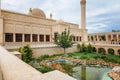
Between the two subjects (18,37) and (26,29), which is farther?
(26,29)

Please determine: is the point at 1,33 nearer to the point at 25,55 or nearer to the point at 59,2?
the point at 25,55

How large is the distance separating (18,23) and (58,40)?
7521mm

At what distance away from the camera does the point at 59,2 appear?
24281 millimetres

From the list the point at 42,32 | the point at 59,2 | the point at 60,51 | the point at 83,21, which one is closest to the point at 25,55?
the point at 60,51

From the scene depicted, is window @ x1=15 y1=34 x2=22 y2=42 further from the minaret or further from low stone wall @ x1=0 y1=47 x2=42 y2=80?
low stone wall @ x1=0 y1=47 x2=42 y2=80

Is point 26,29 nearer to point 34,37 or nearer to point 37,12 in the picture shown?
point 34,37

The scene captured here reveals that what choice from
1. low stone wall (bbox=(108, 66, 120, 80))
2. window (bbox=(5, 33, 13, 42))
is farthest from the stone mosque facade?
low stone wall (bbox=(108, 66, 120, 80))

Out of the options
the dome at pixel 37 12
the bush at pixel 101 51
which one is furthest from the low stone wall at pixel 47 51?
the dome at pixel 37 12

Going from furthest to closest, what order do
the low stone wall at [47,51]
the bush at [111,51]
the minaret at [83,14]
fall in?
the minaret at [83,14]
the bush at [111,51]
the low stone wall at [47,51]

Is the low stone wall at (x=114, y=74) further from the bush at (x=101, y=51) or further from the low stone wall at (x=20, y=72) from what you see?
the bush at (x=101, y=51)

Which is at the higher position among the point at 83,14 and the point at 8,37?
the point at 83,14

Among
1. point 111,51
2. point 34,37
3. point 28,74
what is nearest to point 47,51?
point 34,37

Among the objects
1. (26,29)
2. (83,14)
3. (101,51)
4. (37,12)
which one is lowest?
(101,51)

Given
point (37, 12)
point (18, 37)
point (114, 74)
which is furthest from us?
point (37, 12)
